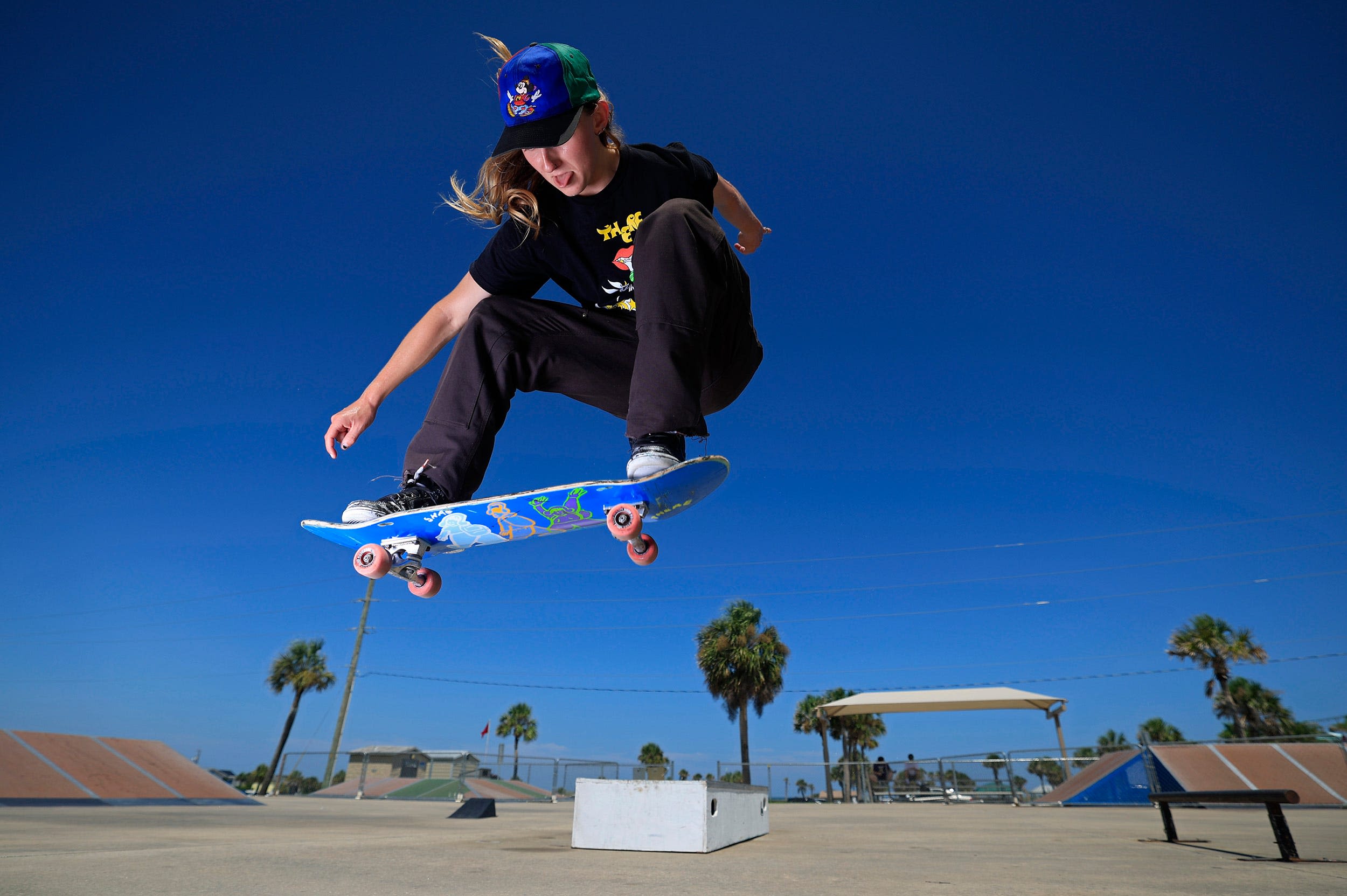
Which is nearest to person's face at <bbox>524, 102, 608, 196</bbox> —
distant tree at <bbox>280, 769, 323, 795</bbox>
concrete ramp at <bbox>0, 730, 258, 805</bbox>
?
concrete ramp at <bbox>0, 730, 258, 805</bbox>

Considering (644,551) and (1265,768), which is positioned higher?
(644,551)

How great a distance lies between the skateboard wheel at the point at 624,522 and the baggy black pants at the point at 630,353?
328 millimetres

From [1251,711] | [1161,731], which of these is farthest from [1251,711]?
[1161,731]

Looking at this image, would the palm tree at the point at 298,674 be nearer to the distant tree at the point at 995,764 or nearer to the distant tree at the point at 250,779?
the distant tree at the point at 250,779

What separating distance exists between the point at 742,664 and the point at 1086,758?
21859mm

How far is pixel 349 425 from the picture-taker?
11.3 ft

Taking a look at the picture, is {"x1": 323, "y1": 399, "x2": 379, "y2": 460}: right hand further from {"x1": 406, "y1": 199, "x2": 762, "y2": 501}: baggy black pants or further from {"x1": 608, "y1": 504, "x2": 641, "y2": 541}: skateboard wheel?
{"x1": 608, "y1": 504, "x2": 641, "y2": 541}: skateboard wheel

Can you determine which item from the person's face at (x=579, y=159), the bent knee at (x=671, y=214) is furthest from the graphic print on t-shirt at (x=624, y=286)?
the person's face at (x=579, y=159)

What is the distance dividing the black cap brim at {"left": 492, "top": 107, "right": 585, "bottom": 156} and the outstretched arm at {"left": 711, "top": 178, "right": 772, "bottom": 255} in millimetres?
1008

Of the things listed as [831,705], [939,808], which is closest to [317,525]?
[939,808]

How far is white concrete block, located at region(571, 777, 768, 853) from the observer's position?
14.0 feet

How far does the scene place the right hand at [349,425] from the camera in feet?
11.2

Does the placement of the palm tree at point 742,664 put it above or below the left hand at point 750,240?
above

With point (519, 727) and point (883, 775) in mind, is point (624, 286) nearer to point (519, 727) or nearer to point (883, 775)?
point (883, 775)
